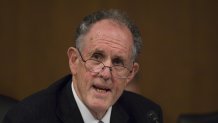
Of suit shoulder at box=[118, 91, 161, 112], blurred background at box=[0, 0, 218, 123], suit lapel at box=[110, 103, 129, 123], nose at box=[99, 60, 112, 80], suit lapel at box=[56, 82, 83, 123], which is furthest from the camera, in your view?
blurred background at box=[0, 0, 218, 123]

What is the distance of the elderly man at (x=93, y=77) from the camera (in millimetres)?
1871

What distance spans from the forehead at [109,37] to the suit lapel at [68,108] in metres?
0.27

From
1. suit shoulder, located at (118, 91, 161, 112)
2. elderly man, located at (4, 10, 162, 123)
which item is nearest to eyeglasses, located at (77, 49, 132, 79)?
elderly man, located at (4, 10, 162, 123)

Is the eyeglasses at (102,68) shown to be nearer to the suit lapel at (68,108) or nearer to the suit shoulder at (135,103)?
the suit lapel at (68,108)

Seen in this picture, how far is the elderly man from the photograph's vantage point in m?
1.87

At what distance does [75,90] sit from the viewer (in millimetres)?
2047

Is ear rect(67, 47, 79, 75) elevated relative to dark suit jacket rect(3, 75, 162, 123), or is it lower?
elevated

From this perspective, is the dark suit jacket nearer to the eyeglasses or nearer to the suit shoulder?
the suit shoulder

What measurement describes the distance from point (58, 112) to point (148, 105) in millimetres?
637

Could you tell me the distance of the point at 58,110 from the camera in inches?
77.2

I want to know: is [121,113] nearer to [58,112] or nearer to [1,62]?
[58,112]

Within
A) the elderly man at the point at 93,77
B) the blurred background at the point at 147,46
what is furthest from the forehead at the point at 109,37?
the blurred background at the point at 147,46

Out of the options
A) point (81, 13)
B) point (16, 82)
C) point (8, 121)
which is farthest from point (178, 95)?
point (8, 121)

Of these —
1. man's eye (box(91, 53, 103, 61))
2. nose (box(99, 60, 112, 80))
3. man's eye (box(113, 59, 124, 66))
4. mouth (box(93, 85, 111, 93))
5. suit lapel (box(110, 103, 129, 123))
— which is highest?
man's eye (box(91, 53, 103, 61))
